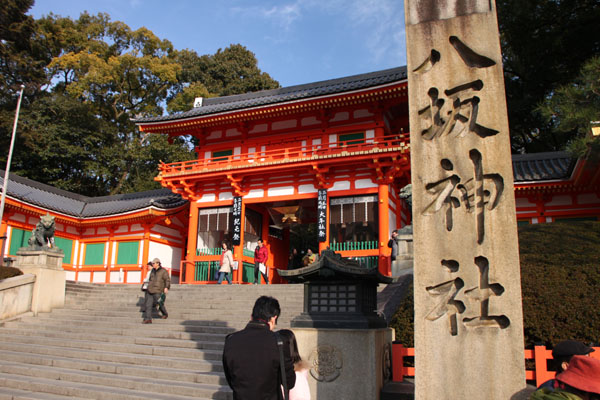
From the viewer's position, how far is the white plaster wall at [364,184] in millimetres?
15701

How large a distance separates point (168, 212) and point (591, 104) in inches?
626

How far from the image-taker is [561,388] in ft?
8.66

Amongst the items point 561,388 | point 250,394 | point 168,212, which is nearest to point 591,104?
point 561,388

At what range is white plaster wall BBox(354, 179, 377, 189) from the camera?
51.5ft

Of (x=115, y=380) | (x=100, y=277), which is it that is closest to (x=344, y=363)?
(x=115, y=380)

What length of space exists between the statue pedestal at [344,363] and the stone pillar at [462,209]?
1536 mm

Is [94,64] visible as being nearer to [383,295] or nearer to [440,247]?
[383,295]

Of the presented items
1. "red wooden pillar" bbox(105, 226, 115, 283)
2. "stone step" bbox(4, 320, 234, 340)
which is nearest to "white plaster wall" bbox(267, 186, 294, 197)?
"red wooden pillar" bbox(105, 226, 115, 283)

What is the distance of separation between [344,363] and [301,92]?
15.8m

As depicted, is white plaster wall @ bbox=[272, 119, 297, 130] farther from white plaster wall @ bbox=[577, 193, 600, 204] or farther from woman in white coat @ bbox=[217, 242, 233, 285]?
white plaster wall @ bbox=[577, 193, 600, 204]

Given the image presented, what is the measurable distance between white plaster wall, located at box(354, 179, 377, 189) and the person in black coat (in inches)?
507

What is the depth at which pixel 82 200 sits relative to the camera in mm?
23453

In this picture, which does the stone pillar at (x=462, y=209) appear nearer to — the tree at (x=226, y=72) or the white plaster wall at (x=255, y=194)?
the white plaster wall at (x=255, y=194)

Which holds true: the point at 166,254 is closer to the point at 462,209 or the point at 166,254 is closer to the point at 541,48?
the point at 462,209
